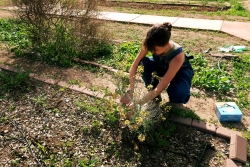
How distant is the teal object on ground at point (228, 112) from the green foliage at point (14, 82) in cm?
279

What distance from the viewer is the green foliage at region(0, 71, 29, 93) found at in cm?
364

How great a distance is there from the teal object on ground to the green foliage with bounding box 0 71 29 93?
279 centimetres

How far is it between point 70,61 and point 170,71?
7.59ft

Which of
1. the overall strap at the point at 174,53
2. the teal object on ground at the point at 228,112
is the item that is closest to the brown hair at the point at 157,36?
the overall strap at the point at 174,53

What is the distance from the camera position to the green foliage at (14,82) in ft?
12.0

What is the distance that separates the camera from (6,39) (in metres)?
5.43

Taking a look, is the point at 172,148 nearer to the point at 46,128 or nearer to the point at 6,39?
the point at 46,128

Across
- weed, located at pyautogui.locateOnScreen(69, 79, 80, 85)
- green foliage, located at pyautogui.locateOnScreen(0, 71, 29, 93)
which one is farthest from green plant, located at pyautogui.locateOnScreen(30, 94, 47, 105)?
weed, located at pyautogui.locateOnScreen(69, 79, 80, 85)

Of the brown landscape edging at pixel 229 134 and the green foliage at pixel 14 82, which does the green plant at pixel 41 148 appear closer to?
the brown landscape edging at pixel 229 134

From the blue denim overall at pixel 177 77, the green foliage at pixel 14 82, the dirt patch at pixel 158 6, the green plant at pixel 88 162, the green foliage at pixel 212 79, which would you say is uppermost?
the dirt patch at pixel 158 6

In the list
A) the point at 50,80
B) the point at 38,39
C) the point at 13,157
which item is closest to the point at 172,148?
the point at 13,157

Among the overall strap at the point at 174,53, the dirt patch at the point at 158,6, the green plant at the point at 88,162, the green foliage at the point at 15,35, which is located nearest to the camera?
the green plant at the point at 88,162

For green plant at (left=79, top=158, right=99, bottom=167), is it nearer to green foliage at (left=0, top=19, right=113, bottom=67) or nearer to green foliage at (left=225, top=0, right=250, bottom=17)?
green foliage at (left=0, top=19, right=113, bottom=67)

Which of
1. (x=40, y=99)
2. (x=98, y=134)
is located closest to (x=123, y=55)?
(x=40, y=99)
